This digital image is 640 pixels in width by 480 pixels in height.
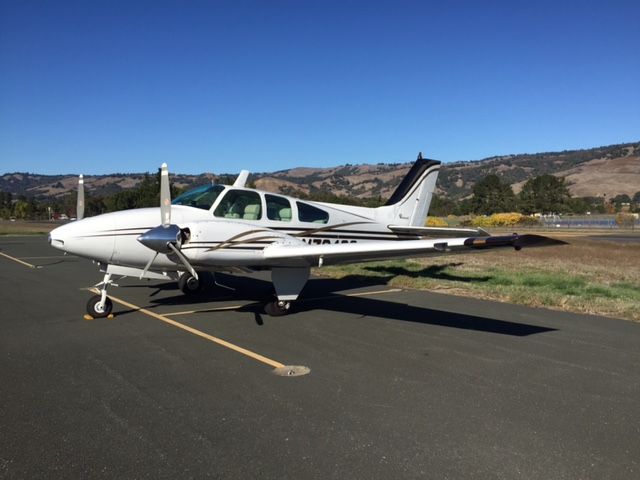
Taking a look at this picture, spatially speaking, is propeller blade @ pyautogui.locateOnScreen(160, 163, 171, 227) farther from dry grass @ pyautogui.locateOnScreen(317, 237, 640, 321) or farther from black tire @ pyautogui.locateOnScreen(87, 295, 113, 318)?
dry grass @ pyautogui.locateOnScreen(317, 237, 640, 321)

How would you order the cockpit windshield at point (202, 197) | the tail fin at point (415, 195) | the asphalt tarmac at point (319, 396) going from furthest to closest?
the tail fin at point (415, 195)
the cockpit windshield at point (202, 197)
the asphalt tarmac at point (319, 396)

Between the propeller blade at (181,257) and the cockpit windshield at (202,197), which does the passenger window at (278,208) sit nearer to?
the cockpit windshield at (202,197)

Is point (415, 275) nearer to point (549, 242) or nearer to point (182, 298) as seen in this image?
point (182, 298)

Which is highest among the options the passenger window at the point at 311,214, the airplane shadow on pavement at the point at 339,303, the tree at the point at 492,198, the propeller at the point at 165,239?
the tree at the point at 492,198

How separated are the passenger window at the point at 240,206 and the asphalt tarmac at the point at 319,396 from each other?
194 cm

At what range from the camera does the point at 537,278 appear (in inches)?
551

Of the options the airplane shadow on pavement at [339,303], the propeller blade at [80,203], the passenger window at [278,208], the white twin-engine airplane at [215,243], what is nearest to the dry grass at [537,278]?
the airplane shadow on pavement at [339,303]

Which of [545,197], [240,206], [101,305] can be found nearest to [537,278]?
[240,206]

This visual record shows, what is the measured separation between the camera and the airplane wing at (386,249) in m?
6.21

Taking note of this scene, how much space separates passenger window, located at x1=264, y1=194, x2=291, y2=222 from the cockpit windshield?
1035 mm

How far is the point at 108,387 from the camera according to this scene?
5012 mm

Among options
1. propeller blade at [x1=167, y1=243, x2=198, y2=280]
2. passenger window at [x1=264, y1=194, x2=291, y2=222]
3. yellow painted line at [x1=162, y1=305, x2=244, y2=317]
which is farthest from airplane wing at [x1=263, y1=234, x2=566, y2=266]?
yellow painted line at [x1=162, y1=305, x2=244, y2=317]

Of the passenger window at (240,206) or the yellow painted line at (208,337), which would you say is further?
the passenger window at (240,206)

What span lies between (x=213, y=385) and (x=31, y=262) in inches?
690
